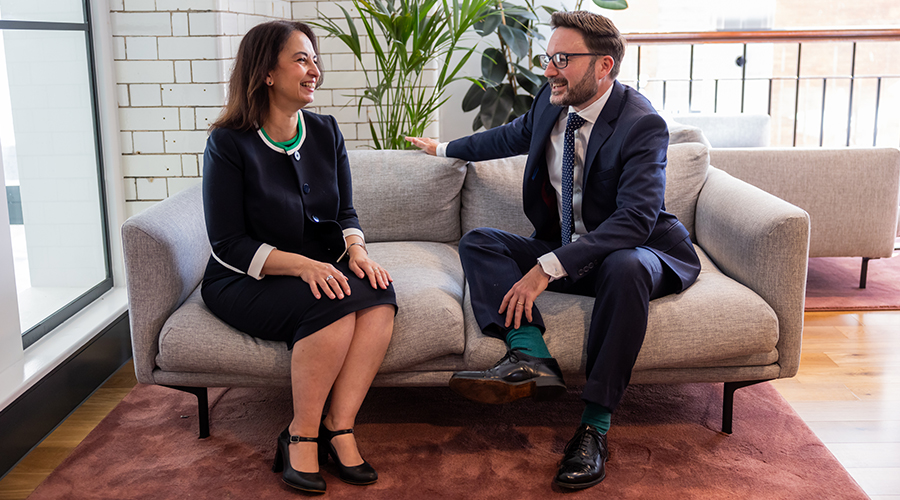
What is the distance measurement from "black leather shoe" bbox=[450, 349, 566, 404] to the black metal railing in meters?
2.82

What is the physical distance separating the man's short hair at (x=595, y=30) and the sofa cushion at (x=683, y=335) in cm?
68

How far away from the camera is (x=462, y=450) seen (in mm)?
2000

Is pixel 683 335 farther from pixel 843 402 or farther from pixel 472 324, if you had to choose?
pixel 843 402

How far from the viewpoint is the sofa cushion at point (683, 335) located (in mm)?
1893

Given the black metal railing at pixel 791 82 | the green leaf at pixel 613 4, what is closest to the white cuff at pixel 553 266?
the green leaf at pixel 613 4

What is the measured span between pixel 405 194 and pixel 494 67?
1.46 meters

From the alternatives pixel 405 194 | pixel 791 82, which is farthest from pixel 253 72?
pixel 791 82

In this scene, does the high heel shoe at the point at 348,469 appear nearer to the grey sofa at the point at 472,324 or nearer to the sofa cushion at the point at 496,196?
the grey sofa at the point at 472,324

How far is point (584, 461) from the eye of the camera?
5.92 ft

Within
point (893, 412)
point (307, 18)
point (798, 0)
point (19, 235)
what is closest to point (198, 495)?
point (19, 235)

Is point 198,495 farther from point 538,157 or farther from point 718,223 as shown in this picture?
point 718,223

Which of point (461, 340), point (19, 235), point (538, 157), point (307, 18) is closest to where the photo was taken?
point (461, 340)

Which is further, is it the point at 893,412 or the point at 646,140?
the point at 893,412

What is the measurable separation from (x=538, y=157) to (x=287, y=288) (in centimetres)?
83
